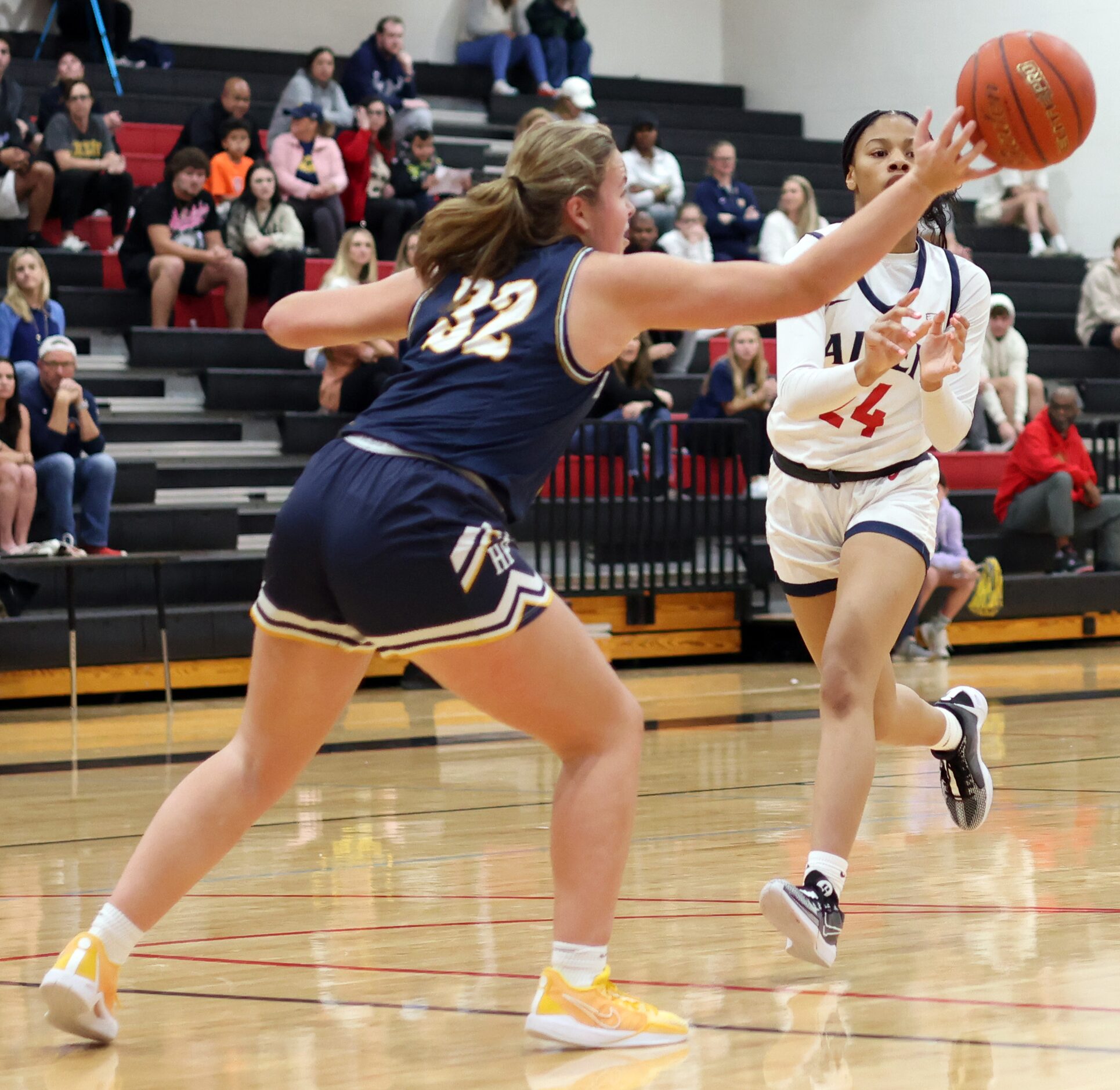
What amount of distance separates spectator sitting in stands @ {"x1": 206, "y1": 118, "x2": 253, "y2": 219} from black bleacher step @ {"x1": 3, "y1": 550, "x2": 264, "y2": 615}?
10.5ft

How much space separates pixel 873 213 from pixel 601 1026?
50.5 inches

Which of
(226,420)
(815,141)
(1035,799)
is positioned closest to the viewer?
(1035,799)

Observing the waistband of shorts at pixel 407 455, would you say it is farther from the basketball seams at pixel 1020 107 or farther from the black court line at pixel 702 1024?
the basketball seams at pixel 1020 107

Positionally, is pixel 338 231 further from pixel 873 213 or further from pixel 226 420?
pixel 873 213

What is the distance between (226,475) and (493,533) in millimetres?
8166

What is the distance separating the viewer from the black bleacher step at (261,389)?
11125 millimetres

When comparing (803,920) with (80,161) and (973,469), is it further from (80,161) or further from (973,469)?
(973,469)

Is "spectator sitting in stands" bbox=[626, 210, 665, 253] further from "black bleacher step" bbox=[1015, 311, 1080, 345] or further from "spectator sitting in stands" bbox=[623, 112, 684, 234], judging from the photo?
"black bleacher step" bbox=[1015, 311, 1080, 345]

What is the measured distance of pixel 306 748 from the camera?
2.83 metres

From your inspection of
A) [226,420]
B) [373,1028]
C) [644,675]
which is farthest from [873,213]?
[226,420]

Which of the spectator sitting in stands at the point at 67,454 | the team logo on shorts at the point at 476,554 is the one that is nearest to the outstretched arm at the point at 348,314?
the team logo on shorts at the point at 476,554

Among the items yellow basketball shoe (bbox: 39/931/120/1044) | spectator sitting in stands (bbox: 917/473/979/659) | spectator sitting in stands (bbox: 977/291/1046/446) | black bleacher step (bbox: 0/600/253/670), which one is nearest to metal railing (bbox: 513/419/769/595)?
spectator sitting in stands (bbox: 917/473/979/659)

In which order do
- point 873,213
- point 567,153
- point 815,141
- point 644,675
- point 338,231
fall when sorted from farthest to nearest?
point 815,141 < point 338,231 < point 644,675 < point 567,153 < point 873,213

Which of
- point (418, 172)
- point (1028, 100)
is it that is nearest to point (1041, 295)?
point (418, 172)
